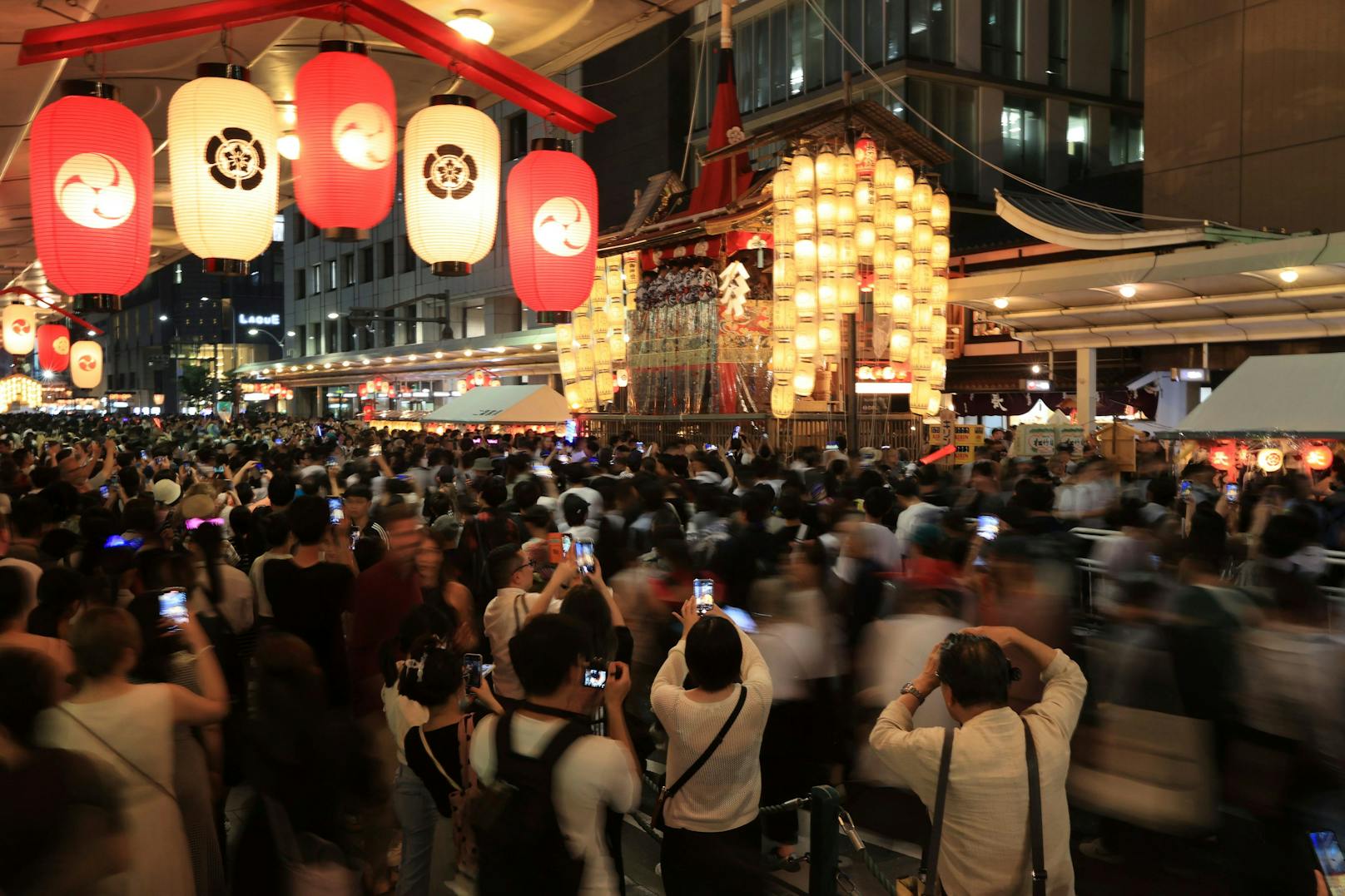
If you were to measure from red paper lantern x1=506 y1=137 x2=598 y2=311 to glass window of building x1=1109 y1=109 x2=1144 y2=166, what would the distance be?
993 inches

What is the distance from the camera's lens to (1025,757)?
3016mm

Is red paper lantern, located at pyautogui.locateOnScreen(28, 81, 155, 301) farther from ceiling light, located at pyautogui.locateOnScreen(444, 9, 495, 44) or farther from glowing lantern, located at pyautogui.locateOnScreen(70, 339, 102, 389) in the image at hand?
glowing lantern, located at pyautogui.locateOnScreen(70, 339, 102, 389)

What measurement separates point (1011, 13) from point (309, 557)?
27.2 m

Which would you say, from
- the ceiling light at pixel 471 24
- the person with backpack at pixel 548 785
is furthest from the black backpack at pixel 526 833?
the ceiling light at pixel 471 24

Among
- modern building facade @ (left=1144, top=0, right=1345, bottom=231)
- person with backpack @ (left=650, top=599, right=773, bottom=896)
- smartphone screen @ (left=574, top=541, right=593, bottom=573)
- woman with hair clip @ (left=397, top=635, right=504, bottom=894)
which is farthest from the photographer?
modern building facade @ (left=1144, top=0, right=1345, bottom=231)

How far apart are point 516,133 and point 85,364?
19016 millimetres

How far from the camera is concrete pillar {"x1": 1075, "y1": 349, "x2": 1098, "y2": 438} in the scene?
1941cm

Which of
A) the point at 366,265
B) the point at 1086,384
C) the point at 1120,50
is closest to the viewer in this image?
the point at 1086,384

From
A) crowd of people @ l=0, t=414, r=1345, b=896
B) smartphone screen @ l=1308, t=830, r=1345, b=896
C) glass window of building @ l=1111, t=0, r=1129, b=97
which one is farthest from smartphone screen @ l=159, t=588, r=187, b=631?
glass window of building @ l=1111, t=0, r=1129, b=97

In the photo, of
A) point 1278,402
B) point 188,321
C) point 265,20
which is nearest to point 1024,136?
point 1278,402

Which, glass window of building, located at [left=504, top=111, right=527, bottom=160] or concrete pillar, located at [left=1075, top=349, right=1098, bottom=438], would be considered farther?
glass window of building, located at [left=504, top=111, right=527, bottom=160]

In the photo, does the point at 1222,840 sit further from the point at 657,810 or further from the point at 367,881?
the point at 367,881

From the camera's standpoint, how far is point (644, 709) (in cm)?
532

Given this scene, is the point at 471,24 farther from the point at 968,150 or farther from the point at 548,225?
the point at 968,150
